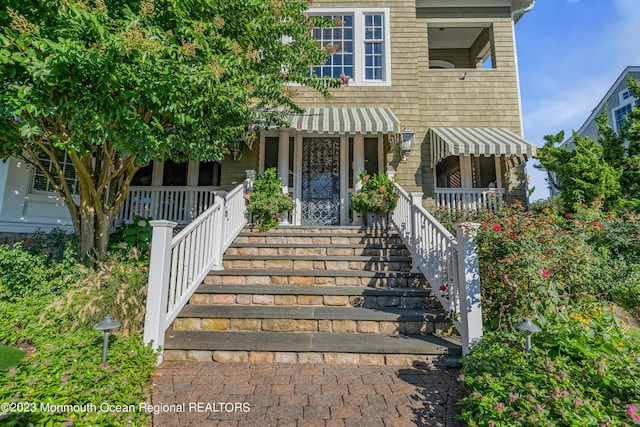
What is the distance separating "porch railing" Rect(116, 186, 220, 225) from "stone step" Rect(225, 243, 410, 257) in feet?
10.1

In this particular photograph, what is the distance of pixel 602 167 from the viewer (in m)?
8.22

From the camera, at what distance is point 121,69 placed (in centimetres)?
386

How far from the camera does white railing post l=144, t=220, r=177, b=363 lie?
3.66 metres

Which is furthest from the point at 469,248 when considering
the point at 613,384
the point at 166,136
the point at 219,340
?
the point at 166,136

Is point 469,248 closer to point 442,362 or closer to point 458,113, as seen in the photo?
point 442,362

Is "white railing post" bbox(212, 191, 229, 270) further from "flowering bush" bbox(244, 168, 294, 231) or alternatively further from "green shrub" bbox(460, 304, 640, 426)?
"green shrub" bbox(460, 304, 640, 426)

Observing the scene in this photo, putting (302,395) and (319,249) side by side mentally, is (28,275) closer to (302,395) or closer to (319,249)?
(319,249)

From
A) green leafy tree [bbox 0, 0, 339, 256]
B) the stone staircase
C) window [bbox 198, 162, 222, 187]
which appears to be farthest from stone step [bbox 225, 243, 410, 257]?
window [bbox 198, 162, 222, 187]

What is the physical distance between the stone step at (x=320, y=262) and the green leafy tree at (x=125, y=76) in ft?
7.01

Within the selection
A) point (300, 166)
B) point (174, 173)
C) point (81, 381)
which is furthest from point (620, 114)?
point (81, 381)

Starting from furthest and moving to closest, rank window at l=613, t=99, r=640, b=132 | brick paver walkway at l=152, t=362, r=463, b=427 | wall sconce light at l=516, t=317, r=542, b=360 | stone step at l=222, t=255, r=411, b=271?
window at l=613, t=99, r=640, b=132 < stone step at l=222, t=255, r=411, b=271 < wall sconce light at l=516, t=317, r=542, b=360 < brick paver walkway at l=152, t=362, r=463, b=427

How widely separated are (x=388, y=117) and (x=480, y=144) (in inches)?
91.2

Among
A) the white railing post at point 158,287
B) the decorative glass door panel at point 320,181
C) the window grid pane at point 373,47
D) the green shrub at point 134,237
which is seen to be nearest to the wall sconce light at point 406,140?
the decorative glass door panel at point 320,181

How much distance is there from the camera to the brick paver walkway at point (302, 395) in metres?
2.66
